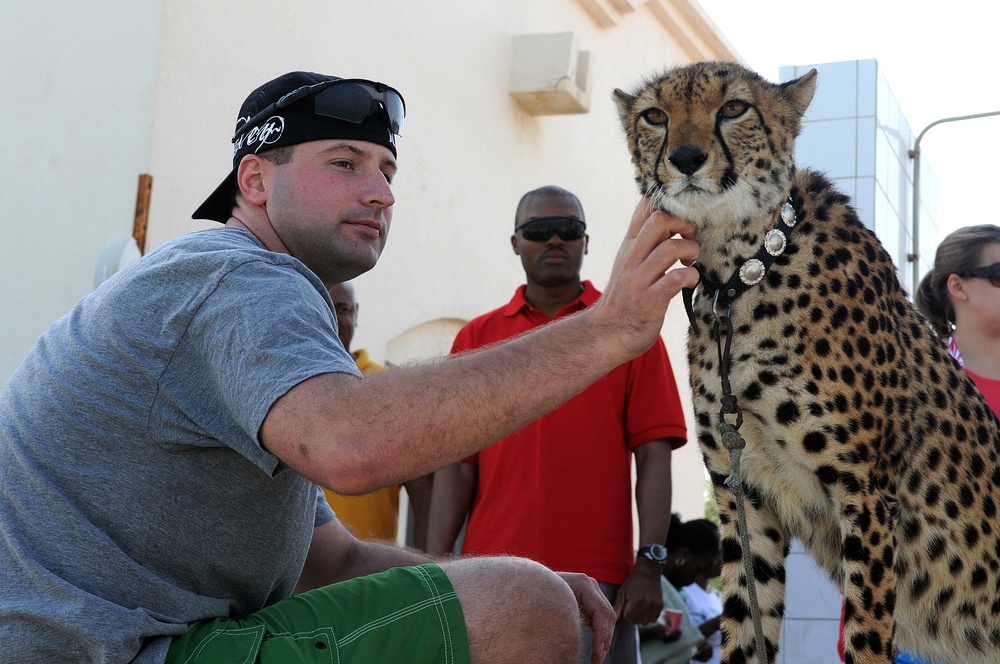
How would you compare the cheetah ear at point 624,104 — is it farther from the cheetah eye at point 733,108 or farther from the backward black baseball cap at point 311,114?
the backward black baseball cap at point 311,114

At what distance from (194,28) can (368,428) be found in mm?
4447

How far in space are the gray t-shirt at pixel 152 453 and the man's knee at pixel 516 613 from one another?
1.50 feet

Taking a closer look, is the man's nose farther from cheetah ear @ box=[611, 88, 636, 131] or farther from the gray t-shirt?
cheetah ear @ box=[611, 88, 636, 131]

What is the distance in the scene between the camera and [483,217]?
8734 millimetres

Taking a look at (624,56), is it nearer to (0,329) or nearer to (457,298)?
(457,298)

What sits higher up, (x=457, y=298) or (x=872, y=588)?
(x=457, y=298)

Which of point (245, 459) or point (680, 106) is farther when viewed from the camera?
point (680, 106)

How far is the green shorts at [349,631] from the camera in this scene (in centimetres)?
227

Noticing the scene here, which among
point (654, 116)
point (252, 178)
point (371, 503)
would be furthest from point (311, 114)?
point (371, 503)

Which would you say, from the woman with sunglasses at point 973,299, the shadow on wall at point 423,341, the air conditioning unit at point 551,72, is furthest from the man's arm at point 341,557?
the air conditioning unit at point 551,72

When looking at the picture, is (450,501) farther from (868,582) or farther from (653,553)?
(868,582)

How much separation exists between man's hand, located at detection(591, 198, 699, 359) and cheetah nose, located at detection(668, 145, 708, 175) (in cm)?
43

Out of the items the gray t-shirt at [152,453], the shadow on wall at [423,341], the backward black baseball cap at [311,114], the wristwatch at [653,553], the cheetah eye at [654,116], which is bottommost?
the wristwatch at [653,553]

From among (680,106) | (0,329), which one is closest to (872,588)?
(680,106)
